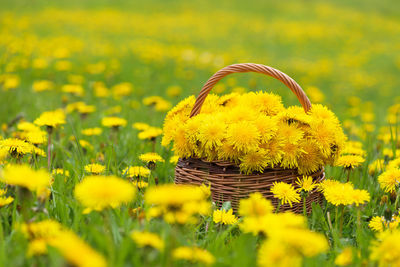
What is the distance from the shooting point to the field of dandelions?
97 centimetres

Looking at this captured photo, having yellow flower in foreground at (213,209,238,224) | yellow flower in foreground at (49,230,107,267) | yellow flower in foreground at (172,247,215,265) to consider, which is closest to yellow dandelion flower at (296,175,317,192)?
yellow flower in foreground at (213,209,238,224)

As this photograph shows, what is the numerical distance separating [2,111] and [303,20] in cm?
1191

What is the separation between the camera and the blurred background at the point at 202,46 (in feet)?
14.9

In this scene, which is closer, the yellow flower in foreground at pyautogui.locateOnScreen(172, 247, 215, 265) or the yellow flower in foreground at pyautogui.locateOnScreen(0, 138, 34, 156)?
the yellow flower in foreground at pyautogui.locateOnScreen(172, 247, 215, 265)

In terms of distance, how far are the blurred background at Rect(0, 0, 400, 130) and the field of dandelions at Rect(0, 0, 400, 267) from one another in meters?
0.05

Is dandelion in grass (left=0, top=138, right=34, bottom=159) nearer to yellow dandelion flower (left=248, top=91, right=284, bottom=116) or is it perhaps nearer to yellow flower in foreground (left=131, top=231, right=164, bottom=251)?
yellow flower in foreground (left=131, top=231, right=164, bottom=251)

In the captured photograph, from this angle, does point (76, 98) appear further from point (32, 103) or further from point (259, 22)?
point (259, 22)

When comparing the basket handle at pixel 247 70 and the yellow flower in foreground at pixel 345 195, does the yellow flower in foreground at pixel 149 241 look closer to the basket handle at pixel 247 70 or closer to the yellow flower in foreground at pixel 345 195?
the yellow flower in foreground at pixel 345 195

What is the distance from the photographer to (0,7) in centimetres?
1091

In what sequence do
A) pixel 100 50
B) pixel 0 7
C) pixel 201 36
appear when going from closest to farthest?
pixel 100 50 → pixel 201 36 → pixel 0 7

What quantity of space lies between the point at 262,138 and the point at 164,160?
0.59 metres

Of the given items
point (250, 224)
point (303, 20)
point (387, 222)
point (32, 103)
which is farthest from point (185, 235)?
point (303, 20)

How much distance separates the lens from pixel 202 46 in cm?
820

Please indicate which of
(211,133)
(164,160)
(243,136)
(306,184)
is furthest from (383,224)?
(164,160)
